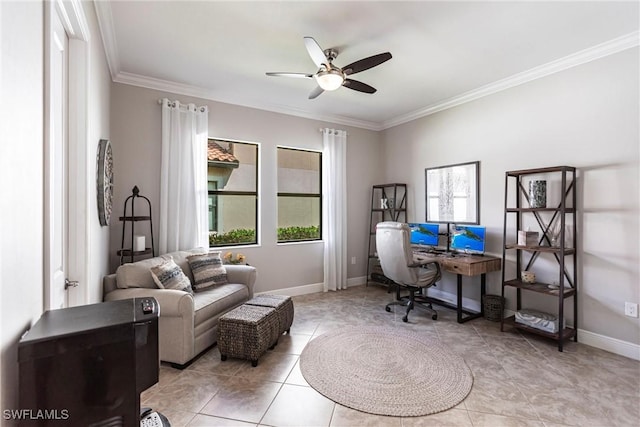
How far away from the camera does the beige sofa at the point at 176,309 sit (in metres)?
2.41

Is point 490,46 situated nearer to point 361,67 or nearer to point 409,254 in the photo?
point 361,67

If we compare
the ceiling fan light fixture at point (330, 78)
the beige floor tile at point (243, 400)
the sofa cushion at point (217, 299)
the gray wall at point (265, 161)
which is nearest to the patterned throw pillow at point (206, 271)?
the sofa cushion at point (217, 299)

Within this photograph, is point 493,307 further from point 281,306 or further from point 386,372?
point 281,306

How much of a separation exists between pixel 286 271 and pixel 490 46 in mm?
3562

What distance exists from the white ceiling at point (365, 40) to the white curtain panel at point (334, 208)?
1.05 metres

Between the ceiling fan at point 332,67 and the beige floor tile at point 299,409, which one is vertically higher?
the ceiling fan at point 332,67

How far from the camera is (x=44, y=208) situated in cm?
112

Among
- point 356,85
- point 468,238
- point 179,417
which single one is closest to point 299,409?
point 179,417

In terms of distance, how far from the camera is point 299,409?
1941mm

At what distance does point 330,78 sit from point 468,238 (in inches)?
101

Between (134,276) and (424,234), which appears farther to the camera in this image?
(424,234)

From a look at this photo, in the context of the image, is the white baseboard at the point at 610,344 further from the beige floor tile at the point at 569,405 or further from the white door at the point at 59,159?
the white door at the point at 59,159

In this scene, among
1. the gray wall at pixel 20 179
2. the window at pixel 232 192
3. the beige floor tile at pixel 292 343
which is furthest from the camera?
the window at pixel 232 192

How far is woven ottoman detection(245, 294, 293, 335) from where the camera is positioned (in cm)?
282
